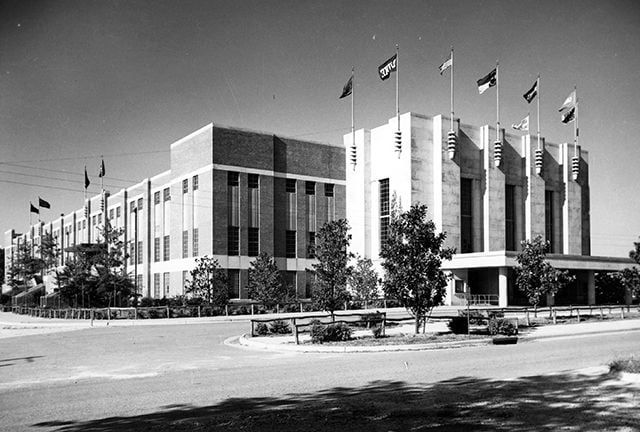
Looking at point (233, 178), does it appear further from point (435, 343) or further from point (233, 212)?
point (435, 343)

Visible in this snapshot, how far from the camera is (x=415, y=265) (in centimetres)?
2558

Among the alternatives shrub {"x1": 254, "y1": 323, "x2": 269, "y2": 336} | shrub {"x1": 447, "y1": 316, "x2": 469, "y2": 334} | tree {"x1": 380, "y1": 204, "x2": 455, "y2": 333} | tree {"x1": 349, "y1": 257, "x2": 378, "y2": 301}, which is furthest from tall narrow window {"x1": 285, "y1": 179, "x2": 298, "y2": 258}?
shrub {"x1": 447, "y1": 316, "x2": 469, "y2": 334}

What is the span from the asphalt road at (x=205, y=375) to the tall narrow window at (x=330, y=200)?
4306 cm

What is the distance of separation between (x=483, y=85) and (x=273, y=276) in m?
25.4

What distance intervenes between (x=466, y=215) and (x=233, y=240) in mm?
24115

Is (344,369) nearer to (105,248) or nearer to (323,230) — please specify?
(323,230)

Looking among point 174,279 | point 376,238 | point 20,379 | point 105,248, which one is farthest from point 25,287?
point 20,379

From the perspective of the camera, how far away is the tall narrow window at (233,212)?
196 feet

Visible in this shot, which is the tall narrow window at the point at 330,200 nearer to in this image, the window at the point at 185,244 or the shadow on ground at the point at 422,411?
the window at the point at 185,244

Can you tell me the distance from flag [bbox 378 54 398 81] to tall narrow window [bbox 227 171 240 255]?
17562mm

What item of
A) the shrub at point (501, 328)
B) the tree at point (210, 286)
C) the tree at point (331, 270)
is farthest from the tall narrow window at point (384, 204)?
the shrub at point (501, 328)

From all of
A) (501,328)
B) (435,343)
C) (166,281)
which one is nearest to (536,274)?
(501,328)

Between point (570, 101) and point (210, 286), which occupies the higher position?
point (570, 101)

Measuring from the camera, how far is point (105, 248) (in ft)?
178
